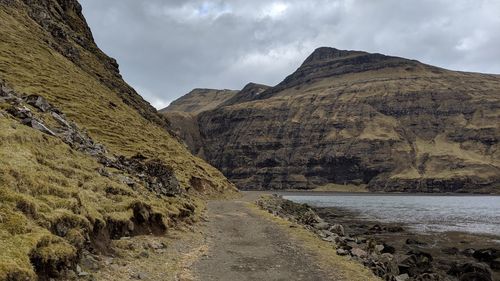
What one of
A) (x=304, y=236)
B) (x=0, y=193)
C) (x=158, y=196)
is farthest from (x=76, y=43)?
(x=0, y=193)

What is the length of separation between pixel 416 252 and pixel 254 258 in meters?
26.0

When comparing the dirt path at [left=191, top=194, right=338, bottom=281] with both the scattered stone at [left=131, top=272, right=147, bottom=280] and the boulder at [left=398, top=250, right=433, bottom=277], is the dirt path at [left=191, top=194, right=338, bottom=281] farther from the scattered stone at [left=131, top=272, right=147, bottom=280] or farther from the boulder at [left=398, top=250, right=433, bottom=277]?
the boulder at [left=398, top=250, right=433, bottom=277]

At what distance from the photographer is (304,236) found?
3312 cm

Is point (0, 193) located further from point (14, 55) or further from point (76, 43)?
point (76, 43)

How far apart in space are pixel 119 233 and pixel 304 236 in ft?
51.4

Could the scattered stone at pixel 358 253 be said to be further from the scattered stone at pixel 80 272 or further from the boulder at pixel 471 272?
the scattered stone at pixel 80 272

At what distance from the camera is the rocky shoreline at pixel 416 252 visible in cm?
2927

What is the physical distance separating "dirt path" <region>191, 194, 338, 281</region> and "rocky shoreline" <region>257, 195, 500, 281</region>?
4.09 m

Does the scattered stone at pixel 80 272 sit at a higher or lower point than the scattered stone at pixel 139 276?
higher

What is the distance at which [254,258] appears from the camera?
918 inches

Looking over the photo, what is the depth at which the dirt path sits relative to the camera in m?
19.6

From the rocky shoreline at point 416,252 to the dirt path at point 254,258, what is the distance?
4.09m

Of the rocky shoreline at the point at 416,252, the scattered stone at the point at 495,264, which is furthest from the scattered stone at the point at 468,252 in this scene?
the scattered stone at the point at 495,264

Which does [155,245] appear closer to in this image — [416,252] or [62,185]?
[62,185]
